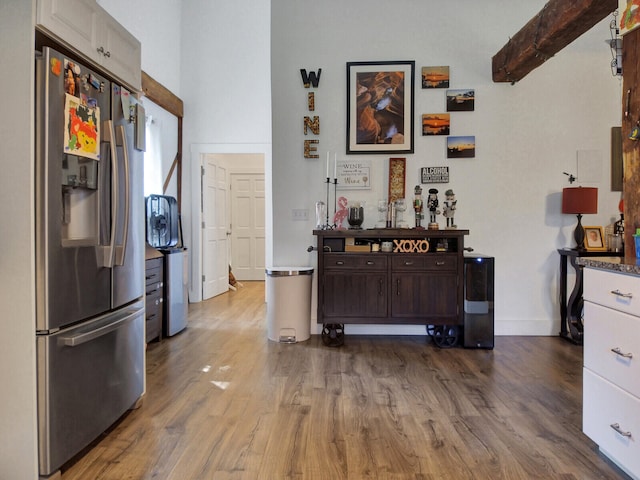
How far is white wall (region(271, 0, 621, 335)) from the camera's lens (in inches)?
148

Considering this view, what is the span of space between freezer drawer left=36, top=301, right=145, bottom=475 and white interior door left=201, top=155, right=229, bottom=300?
3519 millimetres

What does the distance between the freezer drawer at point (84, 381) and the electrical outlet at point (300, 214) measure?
1956mm

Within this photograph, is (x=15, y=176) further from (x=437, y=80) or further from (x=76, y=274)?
(x=437, y=80)

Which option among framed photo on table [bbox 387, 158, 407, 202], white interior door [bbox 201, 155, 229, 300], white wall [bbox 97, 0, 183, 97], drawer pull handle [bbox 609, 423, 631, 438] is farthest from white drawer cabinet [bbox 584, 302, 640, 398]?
white interior door [bbox 201, 155, 229, 300]

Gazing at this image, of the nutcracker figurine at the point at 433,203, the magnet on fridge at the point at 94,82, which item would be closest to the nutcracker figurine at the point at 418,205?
the nutcracker figurine at the point at 433,203

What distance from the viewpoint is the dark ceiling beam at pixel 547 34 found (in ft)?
8.41

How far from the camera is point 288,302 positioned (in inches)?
139

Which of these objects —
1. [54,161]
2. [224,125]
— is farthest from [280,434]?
[224,125]

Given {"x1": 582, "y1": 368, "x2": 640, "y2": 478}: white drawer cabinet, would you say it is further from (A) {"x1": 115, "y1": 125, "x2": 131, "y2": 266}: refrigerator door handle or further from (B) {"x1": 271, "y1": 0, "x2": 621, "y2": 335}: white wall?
(A) {"x1": 115, "y1": 125, "x2": 131, "y2": 266}: refrigerator door handle

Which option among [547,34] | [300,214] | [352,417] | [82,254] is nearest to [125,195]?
[82,254]

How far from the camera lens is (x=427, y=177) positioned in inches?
149

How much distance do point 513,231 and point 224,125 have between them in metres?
3.92

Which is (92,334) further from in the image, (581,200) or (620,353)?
(581,200)

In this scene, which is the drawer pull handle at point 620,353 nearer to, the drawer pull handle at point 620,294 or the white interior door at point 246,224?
the drawer pull handle at point 620,294
